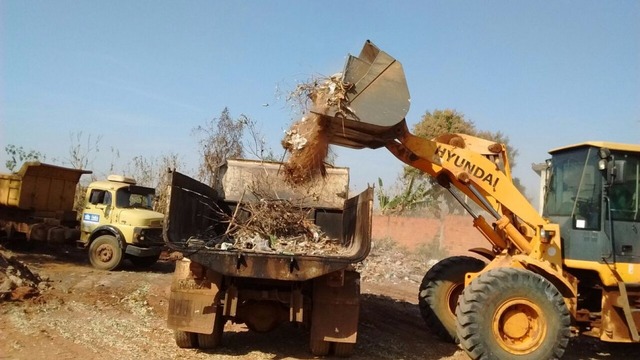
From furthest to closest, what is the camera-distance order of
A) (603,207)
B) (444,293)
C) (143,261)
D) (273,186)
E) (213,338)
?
1. (143,261)
2. (273,186)
3. (444,293)
4. (603,207)
5. (213,338)

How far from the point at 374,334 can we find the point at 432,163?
97.0 inches

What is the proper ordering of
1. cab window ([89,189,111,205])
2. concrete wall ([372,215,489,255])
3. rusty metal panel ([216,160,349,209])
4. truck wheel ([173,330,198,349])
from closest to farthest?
truck wheel ([173,330,198,349])
rusty metal panel ([216,160,349,209])
cab window ([89,189,111,205])
concrete wall ([372,215,489,255])

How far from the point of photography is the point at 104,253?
39.4 feet

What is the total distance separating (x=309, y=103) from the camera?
19.1 feet

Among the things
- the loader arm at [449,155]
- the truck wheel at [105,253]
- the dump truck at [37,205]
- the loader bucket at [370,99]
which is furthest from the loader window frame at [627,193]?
the dump truck at [37,205]

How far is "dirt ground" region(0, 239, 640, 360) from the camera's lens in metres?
5.69

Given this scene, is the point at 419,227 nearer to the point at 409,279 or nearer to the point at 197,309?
the point at 409,279

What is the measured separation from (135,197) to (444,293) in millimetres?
8594

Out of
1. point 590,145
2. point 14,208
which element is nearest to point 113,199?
point 14,208

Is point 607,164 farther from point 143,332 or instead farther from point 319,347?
point 143,332

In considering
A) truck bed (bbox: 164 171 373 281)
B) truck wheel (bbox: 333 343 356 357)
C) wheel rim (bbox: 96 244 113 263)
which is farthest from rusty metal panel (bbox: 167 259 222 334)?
wheel rim (bbox: 96 244 113 263)

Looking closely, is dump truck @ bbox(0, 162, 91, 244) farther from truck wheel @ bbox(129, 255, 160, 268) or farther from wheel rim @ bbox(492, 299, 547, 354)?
wheel rim @ bbox(492, 299, 547, 354)

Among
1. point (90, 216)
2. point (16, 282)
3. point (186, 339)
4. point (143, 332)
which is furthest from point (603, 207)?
point (90, 216)

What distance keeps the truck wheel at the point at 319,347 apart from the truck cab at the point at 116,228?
744cm
